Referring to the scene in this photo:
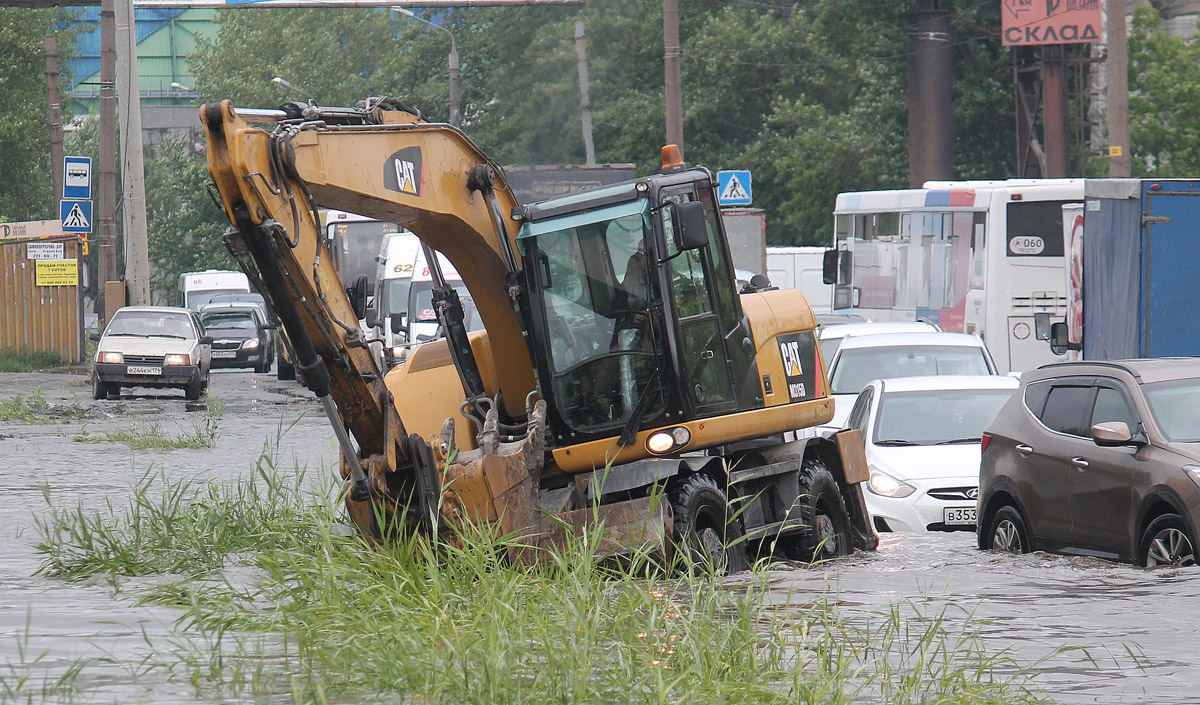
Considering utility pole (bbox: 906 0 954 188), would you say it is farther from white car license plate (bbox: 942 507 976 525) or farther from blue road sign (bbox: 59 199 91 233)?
white car license plate (bbox: 942 507 976 525)

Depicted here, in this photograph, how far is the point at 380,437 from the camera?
28.6 feet

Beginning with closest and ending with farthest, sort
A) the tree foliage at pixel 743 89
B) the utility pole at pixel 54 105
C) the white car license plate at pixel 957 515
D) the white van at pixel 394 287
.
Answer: the white car license plate at pixel 957 515 → the white van at pixel 394 287 → the tree foliage at pixel 743 89 → the utility pole at pixel 54 105

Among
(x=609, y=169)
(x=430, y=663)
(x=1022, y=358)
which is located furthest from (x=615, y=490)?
(x=609, y=169)

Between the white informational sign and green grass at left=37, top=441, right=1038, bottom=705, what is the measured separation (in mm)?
31580

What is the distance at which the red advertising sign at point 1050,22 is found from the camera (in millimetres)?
34812

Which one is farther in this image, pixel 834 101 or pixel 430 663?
pixel 834 101

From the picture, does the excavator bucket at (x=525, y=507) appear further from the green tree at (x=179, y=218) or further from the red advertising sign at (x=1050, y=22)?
the green tree at (x=179, y=218)

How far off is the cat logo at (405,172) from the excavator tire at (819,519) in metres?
3.64

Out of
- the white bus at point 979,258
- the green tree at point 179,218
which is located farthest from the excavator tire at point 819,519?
the green tree at point 179,218

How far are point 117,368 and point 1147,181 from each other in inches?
738

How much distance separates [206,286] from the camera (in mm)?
53188

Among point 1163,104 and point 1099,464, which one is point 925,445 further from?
point 1163,104

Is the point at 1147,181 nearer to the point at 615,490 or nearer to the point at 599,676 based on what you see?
the point at 615,490

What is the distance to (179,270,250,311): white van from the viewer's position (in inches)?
2071
